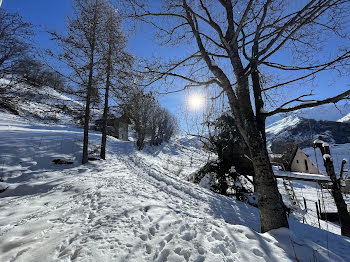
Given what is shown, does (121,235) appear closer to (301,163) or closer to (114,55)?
(114,55)

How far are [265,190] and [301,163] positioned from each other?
26.6 m

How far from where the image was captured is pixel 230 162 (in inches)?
376

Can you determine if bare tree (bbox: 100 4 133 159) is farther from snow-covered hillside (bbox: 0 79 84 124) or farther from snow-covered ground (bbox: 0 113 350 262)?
snow-covered ground (bbox: 0 113 350 262)

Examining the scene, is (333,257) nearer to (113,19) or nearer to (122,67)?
(122,67)

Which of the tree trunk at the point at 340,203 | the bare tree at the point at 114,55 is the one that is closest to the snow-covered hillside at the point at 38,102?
the bare tree at the point at 114,55

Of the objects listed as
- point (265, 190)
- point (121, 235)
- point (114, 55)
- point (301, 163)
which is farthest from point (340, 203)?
point (301, 163)

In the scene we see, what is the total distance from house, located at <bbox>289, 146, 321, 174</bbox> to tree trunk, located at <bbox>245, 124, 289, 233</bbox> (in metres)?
25.9

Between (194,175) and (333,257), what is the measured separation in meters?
9.06

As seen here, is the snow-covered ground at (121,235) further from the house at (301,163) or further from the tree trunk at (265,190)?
the house at (301,163)

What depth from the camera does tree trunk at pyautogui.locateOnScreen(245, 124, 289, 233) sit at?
2.58 metres

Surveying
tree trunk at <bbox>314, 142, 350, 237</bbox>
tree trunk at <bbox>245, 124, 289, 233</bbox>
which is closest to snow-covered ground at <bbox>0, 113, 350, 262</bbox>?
tree trunk at <bbox>245, 124, 289, 233</bbox>

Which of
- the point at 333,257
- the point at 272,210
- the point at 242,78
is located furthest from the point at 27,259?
the point at 242,78

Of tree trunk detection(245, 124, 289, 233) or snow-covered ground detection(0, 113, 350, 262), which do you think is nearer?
snow-covered ground detection(0, 113, 350, 262)

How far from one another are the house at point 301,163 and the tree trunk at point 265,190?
84.9 ft
